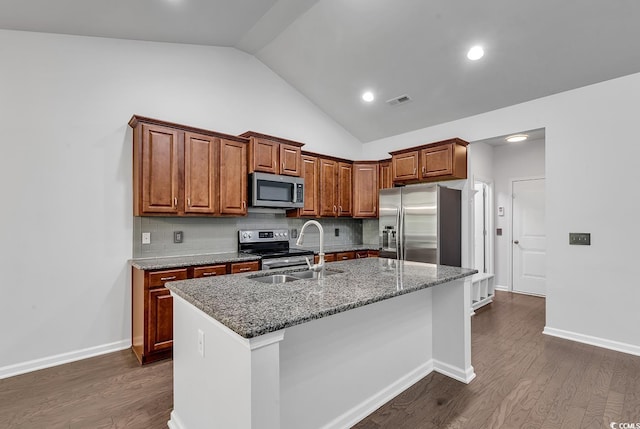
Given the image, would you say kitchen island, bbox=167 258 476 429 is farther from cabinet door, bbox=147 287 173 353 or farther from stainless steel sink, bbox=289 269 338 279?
cabinet door, bbox=147 287 173 353

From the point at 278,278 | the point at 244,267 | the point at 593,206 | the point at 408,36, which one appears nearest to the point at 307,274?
the point at 278,278

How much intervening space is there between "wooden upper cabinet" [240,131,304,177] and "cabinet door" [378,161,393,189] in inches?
59.3

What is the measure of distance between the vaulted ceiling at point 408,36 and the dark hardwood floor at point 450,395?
9.55 ft

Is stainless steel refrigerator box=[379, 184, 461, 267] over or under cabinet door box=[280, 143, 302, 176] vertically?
under

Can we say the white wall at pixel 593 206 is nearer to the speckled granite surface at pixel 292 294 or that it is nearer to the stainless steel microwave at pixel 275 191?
the speckled granite surface at pixel 292 294

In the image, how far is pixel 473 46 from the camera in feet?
10.2

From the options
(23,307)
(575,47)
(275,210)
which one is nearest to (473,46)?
(575,47)

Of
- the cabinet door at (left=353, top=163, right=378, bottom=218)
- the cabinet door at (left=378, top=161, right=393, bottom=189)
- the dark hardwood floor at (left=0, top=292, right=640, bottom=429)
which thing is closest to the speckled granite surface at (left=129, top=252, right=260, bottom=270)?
the dark hardwood floor at (left=0, top=292, right=640, bottom=429)

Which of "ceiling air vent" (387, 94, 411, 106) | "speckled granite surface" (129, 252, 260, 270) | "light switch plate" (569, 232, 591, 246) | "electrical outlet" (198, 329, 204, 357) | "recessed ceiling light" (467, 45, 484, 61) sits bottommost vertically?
"electrical outlet" (198, 329, 204, 357)

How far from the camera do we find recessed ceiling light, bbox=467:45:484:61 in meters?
3.13

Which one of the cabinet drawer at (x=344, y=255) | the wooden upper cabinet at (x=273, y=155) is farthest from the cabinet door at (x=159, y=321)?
the cabinet drawer at (x=344, y=255)

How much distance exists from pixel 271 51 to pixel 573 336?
4.97 metres

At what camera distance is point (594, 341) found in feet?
10.5

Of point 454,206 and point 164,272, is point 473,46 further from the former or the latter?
point 164,272
